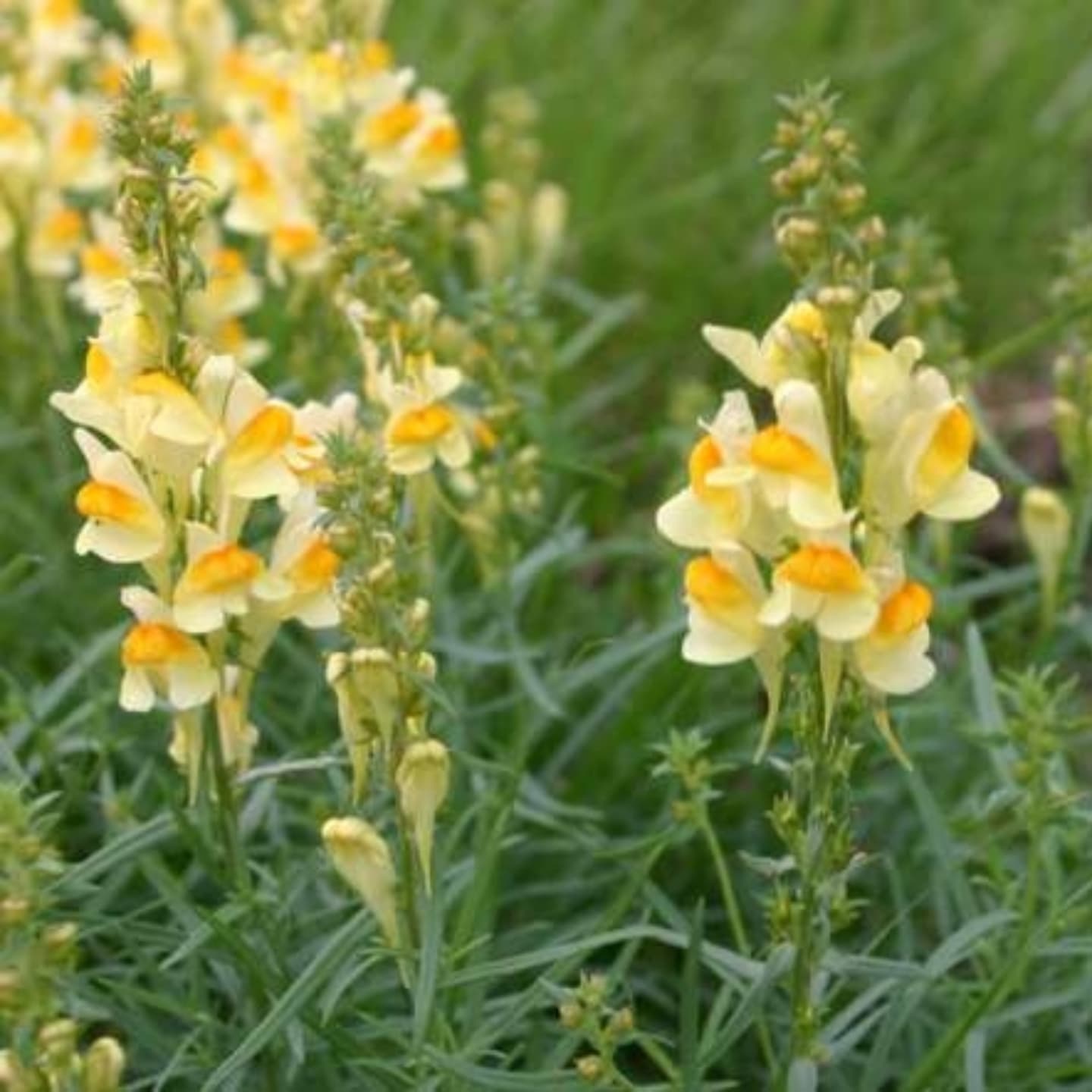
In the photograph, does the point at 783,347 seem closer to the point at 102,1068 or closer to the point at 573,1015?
the point at 573,1015

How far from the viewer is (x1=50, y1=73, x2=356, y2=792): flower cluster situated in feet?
9.04

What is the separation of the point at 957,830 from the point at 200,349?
1224 millimetres

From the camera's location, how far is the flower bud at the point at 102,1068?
261 cm

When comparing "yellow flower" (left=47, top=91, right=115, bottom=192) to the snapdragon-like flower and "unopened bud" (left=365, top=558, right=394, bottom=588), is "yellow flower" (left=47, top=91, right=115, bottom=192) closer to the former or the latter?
the snapdragon-like flower

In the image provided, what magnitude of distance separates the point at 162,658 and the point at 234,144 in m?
1.82

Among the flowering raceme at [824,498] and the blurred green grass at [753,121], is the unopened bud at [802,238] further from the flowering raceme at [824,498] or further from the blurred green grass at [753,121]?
the blurred green grass at [753,121]

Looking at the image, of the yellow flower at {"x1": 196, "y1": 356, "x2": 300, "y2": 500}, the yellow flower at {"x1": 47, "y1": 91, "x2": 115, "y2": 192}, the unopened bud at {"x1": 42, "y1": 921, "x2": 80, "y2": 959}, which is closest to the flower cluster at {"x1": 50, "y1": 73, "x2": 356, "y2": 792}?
the yellow flower at {"x1": 196, "y1": 356, "x2": 300, "y2": 500}

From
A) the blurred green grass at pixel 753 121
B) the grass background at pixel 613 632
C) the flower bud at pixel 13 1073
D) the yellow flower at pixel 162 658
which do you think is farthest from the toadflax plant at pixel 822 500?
the blurred green grass at pixel 753 121

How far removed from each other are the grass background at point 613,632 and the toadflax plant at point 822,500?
1.41ft

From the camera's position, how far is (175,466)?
285 centimetres

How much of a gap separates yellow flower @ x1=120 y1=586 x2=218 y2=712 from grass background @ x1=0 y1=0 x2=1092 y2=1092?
24 centimetres

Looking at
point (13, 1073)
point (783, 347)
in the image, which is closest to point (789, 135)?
point (783, 347)

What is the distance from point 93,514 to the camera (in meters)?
2.79

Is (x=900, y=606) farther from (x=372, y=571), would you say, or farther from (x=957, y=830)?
(x=957, y=830)
